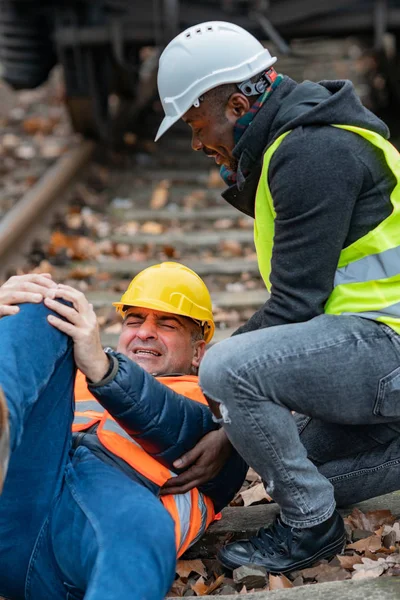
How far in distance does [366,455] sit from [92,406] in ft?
3.23

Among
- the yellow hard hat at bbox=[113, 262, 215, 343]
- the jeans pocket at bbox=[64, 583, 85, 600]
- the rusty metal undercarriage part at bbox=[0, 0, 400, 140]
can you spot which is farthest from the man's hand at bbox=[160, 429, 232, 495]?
the rusty metal undercarriage part at bbox=[0, 0, 400, 140]

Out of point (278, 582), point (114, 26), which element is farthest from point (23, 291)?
point (114, 26)

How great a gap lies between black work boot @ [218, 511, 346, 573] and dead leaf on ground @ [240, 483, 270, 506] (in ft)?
1.95

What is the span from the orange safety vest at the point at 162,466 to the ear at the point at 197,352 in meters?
0.36

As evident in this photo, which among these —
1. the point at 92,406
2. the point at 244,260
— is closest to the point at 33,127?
the point at 244,260

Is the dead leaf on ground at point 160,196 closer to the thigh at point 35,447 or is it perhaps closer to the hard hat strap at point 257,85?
the hard hat strap at point 257,85

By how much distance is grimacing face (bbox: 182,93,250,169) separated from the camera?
2992 mm

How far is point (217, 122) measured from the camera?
9.93 feet

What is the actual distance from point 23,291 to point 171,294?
3.47ft

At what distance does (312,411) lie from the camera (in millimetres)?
2885

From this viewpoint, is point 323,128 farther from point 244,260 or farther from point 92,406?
point 244,260

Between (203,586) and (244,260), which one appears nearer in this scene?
(203,586)

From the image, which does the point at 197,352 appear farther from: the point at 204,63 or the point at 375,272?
the point at 204,63

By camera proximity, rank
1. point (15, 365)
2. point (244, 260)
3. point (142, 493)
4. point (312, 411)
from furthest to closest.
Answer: point (244, 260) < point (312, 411) < point (142, 493) < point (15, 365)
